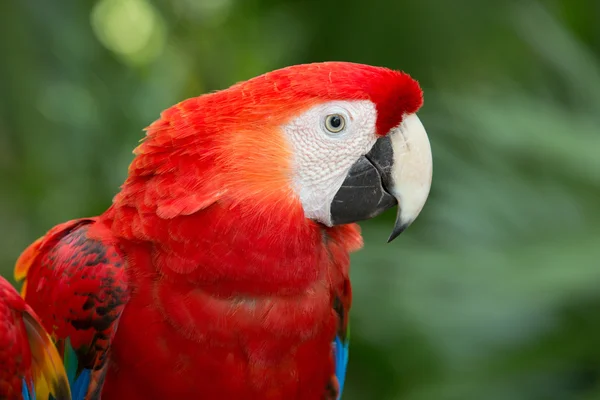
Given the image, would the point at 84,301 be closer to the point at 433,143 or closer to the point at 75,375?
the point at 75,375

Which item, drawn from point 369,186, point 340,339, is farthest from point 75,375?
point 369,186

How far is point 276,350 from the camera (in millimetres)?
1336

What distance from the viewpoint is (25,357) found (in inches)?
47.1

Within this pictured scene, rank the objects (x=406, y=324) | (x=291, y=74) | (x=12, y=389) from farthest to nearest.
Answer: (x=406, y=324) < (x=291, y=74) < (x=12, y=389)

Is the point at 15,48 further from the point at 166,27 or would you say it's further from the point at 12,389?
the point at 12,389

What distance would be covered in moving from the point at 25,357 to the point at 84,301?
153 mm

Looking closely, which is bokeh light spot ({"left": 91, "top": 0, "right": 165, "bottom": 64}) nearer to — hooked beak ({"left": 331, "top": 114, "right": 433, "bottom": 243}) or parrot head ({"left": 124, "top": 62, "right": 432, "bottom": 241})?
parrot head ({"left": 124, "top": 62, "right": 432, "bottom": 241})

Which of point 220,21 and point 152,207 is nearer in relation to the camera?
point 152,207

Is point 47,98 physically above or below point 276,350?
above

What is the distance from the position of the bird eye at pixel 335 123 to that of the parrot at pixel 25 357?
549 mm

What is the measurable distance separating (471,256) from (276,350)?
0.94 meters

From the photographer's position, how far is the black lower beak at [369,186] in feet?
4.30

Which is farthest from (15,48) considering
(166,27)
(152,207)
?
(152,207)

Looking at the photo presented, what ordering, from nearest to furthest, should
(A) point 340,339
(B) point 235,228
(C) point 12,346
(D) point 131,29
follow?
(C) point 12,346, (B) point 235,228, (A) point 340,339, (D) point 131,29
